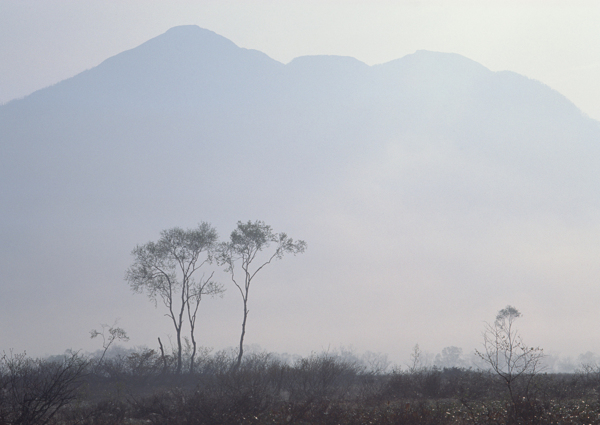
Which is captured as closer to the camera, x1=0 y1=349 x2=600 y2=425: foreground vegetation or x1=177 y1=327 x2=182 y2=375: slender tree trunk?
x1=0 y1=349 x2=600 y2=425: foreground vegetation

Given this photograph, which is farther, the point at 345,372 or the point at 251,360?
the point at 251,360

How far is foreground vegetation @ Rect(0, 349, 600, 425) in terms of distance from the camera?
1672 centimetres

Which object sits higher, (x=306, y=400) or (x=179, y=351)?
(x=179, y=351)

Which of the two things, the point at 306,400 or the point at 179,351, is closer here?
the point at 306,400

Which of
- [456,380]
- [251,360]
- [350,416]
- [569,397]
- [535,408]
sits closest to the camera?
[535,408]

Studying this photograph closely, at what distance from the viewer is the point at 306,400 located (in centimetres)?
2220

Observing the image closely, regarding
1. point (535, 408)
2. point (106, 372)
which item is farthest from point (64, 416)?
point (106, 372)

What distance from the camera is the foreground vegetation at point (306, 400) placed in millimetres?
16719

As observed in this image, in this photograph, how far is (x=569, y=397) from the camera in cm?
2266

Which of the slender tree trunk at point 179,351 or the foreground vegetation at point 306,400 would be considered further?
the slender tree trunk at point 179,351

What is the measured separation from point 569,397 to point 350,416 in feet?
37.3

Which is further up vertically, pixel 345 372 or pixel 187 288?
pixel 187 288

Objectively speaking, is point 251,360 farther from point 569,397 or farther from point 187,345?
point 569,397

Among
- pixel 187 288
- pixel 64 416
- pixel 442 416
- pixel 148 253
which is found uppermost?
pixel 148 253
